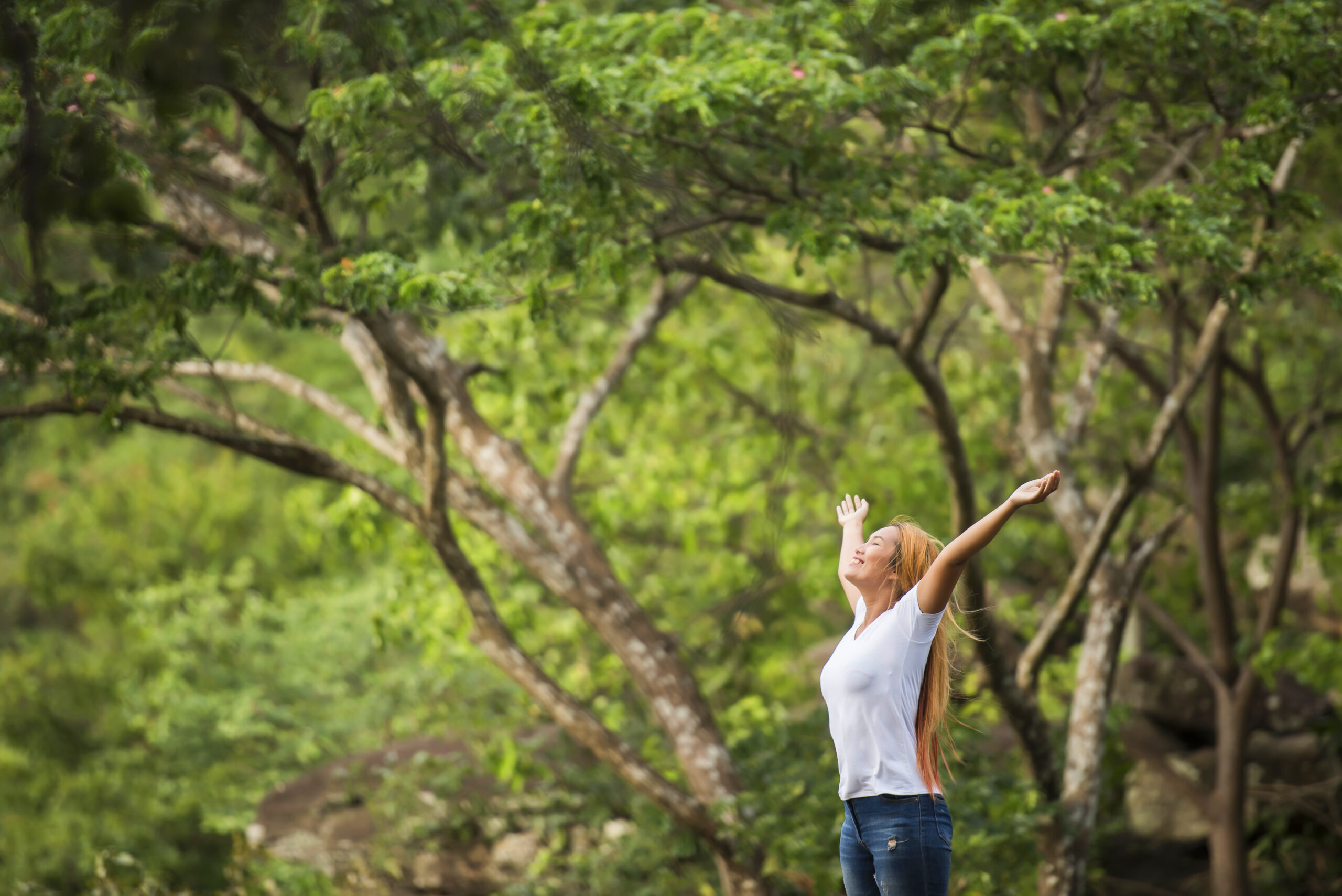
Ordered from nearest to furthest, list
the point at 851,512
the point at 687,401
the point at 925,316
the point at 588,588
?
the point at 851,512 → the point at 925,316 → the point at 588,588 → the point at 687,401

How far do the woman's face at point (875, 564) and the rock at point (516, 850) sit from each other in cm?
467

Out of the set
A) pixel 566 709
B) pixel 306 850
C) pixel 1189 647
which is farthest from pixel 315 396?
pixel 1189 647

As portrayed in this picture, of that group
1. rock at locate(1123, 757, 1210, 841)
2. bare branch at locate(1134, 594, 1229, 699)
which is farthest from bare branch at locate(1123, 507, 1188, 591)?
rock at locate(1123, 757, 1210, 841)

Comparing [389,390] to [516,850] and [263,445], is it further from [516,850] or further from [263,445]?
[516,850]

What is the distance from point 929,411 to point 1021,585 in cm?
616

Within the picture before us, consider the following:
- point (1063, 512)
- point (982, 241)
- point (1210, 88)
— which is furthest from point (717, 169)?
point (1063, 512)

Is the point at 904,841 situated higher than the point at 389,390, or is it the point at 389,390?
the point at 389,390

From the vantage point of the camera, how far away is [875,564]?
9.04ft

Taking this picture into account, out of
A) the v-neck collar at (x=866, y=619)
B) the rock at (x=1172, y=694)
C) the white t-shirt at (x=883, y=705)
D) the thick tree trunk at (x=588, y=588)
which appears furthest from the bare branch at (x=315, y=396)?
the rock at (x=1172, y=694)

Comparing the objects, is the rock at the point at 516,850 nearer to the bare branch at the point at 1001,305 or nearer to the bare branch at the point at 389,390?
the bare branch at the point at 389,390

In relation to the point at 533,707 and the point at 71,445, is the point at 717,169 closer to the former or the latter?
the point at 533,707

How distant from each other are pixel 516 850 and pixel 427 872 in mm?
545

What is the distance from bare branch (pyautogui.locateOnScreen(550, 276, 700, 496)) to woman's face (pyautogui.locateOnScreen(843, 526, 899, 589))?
3622 mm

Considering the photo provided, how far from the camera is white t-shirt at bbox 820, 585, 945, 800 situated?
2568mm
